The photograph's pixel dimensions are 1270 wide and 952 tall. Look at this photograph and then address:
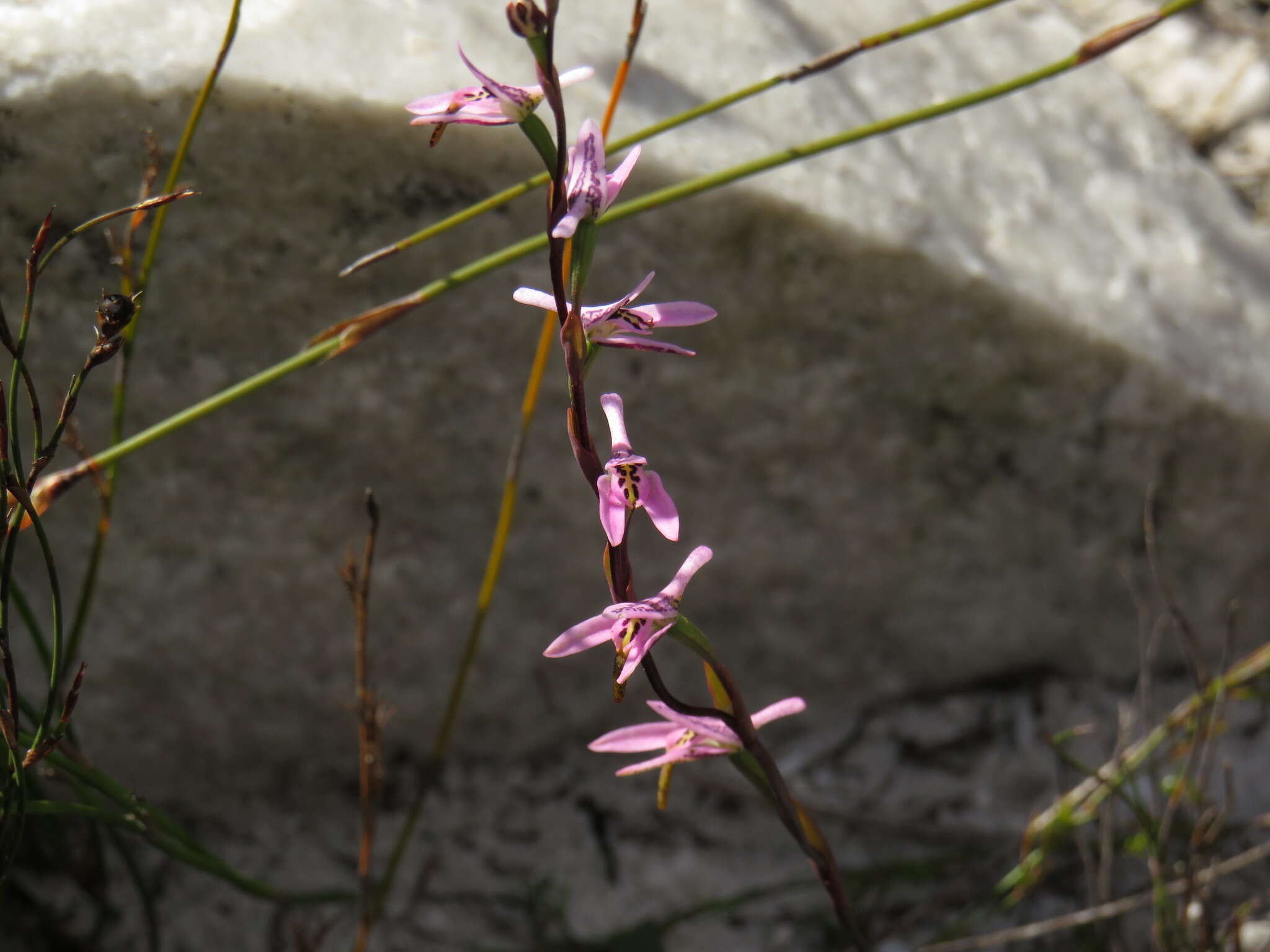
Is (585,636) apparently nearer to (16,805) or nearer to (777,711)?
(777,711)

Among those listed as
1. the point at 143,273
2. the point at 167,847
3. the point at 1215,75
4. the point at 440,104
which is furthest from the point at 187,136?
the point at 1215,75

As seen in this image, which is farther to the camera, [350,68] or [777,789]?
[350,68]

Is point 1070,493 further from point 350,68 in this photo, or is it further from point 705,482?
point 350,68

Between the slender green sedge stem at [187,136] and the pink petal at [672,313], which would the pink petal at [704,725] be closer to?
the pink petal at [672,313]

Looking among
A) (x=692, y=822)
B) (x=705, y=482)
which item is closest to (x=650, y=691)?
(x=692, y=822)

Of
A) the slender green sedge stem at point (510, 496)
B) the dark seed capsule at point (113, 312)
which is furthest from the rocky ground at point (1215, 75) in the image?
the dark seed capsule at point (113, 312)

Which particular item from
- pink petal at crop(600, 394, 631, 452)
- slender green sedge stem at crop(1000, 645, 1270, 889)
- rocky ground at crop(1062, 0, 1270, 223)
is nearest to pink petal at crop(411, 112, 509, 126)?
pink petal at crop(600, 394, 631, 452)
